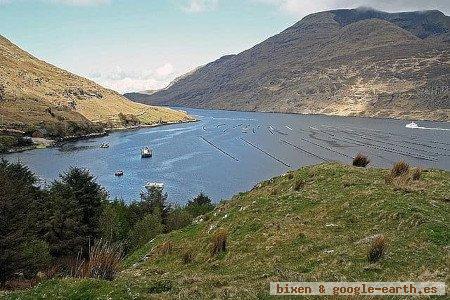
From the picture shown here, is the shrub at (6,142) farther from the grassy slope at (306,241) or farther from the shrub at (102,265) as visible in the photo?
the shrub at (102,265)

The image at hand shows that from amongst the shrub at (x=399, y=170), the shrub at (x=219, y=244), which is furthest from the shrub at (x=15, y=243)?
the shrub at (x=399, y=170)

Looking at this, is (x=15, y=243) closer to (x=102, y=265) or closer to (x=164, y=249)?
(x=164, y=249)

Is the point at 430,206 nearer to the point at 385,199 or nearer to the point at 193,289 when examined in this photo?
the point at 385,199

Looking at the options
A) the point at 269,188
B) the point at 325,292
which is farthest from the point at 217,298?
the point at 269,188

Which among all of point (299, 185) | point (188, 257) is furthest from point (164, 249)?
point (299, 185)

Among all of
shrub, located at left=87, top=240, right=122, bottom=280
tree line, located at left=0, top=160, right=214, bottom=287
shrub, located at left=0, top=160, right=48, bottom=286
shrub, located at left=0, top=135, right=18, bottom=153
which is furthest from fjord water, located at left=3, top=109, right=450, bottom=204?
shrub, located at left=87, top=240, right=122, bottom=280

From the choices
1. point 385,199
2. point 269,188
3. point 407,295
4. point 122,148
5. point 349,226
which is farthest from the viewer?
point 122,148

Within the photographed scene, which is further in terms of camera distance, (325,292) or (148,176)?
(148,176)

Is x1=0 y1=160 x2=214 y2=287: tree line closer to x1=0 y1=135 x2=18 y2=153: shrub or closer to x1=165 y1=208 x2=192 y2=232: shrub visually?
x1=165 y1=208 x2=192 y2=232: shrub
